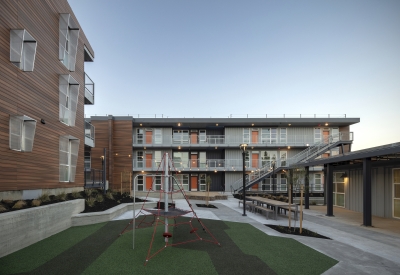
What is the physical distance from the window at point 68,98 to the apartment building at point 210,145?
14867 millimetres

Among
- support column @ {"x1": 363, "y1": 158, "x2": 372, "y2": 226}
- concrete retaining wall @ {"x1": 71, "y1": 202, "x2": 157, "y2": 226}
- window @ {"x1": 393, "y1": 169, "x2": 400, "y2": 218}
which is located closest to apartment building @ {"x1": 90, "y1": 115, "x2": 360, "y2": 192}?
window @ {"x1": 393, "y1": 169, "x2": 400, "y2": 218}

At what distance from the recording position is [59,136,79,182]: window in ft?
47.1

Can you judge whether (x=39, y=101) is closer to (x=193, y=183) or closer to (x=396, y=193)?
(x=396, y=193)

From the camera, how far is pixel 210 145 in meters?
31.5

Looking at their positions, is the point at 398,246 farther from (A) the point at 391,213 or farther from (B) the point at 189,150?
(B) the point at 189,150

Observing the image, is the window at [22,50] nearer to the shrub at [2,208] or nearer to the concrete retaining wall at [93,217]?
the shrub at [2,208]

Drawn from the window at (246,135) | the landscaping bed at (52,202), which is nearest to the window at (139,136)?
the window at (246,135)

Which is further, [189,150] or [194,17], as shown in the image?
[189,150]

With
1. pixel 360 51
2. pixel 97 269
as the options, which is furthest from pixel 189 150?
pixel 97 269

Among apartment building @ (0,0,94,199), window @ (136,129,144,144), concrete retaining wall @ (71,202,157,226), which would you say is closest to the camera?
apartment building @ (0,0,94,199)

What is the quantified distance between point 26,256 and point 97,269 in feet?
7.82

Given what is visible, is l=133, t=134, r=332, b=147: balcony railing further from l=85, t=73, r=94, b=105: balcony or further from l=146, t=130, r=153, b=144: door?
l=85, t=73, r=94, b=105: balcony

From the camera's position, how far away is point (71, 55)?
15.5 meters

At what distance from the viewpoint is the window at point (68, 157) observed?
14.4 meters
